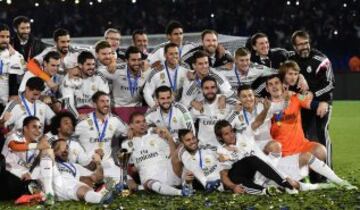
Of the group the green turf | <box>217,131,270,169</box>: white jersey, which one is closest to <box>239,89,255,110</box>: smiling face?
<box>217,131,270,169</box>: white jersey

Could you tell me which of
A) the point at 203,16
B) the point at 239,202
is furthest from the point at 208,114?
the point at 203,16

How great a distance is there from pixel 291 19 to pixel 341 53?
2899 millimetres

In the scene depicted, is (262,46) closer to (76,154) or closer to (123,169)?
(123,169)

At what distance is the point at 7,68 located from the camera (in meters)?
8.99

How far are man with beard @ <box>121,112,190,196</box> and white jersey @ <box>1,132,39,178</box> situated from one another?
1.05 meters

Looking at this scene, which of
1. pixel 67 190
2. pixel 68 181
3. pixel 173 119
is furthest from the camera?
pixel 173 119

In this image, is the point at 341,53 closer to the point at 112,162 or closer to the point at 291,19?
the point at 291,19

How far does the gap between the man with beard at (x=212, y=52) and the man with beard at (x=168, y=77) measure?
0.66 ft

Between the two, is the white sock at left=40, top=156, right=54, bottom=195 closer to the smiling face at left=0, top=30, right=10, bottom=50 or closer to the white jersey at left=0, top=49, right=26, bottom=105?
the white jersey at left=0, top=49, right=26, bottom=105

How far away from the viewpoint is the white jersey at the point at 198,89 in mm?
8828

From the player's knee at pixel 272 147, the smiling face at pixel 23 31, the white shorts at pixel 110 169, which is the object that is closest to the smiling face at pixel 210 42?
the player's knee at pixel 272 147

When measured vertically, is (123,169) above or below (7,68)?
below

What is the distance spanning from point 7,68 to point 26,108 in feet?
2.74

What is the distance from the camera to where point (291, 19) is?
29016mm
